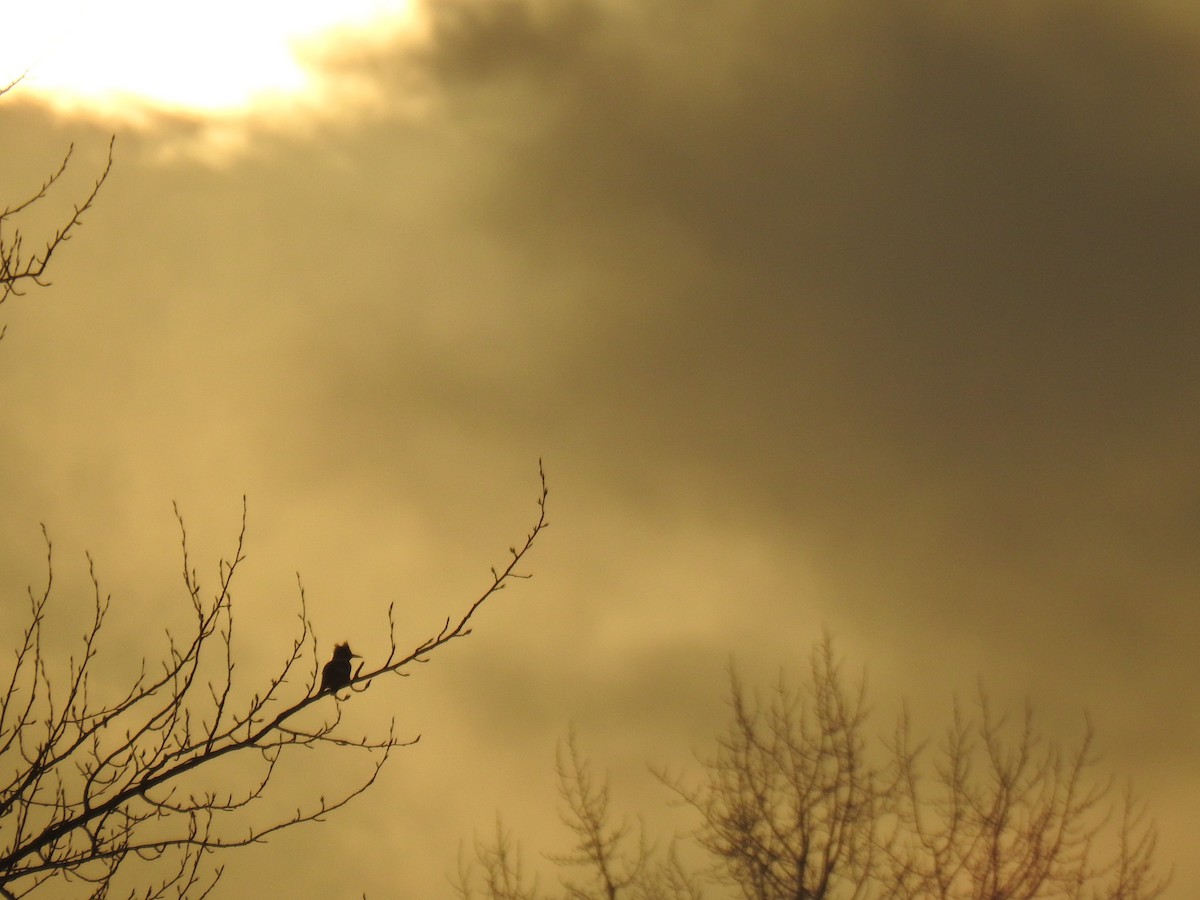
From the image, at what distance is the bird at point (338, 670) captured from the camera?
5828mm

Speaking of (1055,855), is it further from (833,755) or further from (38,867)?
(38,867)

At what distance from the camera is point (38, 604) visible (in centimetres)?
584

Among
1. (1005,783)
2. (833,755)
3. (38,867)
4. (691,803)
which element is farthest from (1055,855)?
(38,867)

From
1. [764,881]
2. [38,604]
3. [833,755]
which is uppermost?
[833,755]

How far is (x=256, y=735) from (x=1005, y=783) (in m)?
11.6

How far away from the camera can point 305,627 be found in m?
5.95

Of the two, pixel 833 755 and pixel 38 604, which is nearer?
pixel 38 604

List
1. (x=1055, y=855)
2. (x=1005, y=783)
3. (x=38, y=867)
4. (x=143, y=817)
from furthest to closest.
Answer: (x=1005, y=783) → (x=1055, y=855) → (x=143, y=817) → (x=38, y=867)

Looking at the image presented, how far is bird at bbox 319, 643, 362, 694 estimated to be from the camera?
5828 millimetres

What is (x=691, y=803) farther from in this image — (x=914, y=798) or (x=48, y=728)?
(x=48, y=728)

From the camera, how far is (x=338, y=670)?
6.15 meters

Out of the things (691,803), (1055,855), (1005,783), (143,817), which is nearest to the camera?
(143,817)

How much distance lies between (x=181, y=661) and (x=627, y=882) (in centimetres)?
1098

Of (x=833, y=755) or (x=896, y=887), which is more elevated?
(x=833, y=755)
